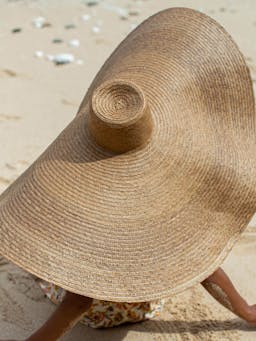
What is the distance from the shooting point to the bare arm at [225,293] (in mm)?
1797

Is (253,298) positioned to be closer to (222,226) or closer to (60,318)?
(222,226)

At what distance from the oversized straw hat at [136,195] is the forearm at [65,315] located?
220mm

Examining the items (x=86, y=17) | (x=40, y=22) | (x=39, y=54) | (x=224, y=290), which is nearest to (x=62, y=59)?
(x=39, y=54)

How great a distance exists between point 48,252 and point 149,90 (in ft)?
1.82

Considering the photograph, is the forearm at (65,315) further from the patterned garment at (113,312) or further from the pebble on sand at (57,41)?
the pebble on sand at (57,41)

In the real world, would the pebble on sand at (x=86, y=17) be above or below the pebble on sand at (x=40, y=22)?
above

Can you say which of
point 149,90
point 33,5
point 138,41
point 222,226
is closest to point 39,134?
point 138,41

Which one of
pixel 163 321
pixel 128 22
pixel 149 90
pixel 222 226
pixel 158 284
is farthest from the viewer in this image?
pixel 128 22

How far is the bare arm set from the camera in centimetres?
180

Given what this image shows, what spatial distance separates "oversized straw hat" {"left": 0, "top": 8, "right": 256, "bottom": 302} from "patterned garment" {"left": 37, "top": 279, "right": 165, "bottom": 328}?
0.48m

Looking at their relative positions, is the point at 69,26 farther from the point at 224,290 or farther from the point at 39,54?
the point at 224,290

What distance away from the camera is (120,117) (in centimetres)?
147

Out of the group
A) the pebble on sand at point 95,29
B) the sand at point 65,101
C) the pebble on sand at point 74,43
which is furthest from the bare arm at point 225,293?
the pebble on sand at point 95,29

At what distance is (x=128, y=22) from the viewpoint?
4.31m
